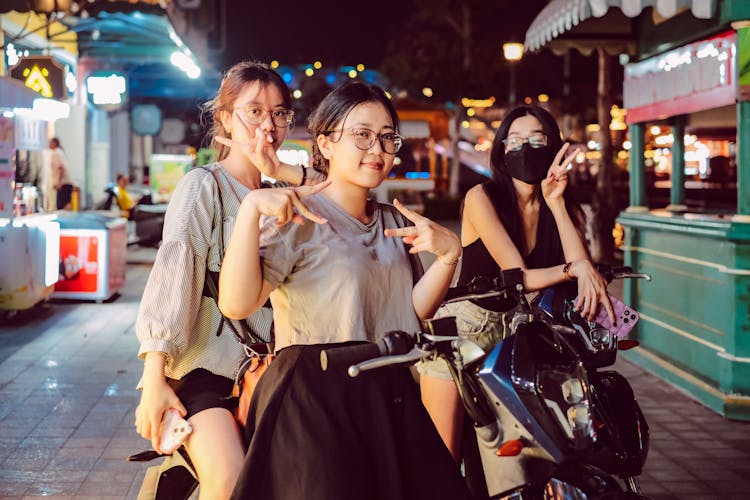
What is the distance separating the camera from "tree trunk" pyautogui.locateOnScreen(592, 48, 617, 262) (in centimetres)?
1717

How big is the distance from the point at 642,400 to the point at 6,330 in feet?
22.5

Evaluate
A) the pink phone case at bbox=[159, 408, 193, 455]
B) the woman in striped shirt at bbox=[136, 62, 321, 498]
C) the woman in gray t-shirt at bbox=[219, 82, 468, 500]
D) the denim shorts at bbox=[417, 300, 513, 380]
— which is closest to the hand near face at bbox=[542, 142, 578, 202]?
the denim shorts at bbox=[417, 300, 513, 380]

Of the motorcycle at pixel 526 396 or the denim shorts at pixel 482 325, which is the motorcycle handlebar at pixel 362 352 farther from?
the denim shorts at pixel 482 325

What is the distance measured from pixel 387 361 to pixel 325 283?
393mm

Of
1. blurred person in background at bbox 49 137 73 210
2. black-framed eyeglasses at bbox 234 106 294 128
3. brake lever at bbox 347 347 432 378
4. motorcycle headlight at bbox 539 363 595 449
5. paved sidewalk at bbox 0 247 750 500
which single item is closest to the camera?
brake lever at bbox 347 347 432 378

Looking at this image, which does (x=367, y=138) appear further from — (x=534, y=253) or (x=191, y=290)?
(x=534, y=253)

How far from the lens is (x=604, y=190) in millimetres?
17469

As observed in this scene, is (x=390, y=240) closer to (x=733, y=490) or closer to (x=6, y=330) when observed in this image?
(x=733, y=490)

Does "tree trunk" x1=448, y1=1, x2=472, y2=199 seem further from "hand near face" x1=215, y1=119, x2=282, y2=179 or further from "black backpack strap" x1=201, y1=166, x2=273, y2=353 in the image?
"black backpack strap" x1=201, y1=166, x2=273, y2=353

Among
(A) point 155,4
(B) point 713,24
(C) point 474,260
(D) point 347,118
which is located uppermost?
(A) point 155,4

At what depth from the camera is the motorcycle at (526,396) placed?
242cm

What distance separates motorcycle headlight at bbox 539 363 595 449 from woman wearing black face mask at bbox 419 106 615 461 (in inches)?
44.1

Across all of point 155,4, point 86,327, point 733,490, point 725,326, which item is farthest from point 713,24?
point 155,4

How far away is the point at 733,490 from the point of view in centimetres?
538
